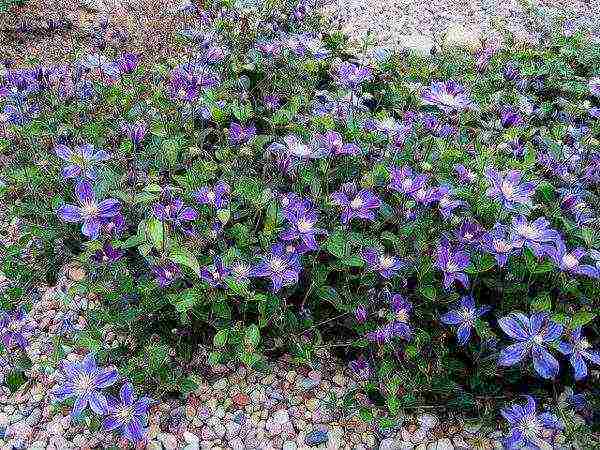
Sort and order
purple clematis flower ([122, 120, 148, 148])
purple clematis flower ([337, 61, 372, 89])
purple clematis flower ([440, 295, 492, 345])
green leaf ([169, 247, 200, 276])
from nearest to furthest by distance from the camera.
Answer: green leaf ([169, 247, 200, 276])
purple clematis flower ([440, 295, 492, 345])
purple clematis flower ([122, 120, 148, 148])
purple clematis flower ([337, 61, 372, 89])

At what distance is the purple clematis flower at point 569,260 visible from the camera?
1694mm

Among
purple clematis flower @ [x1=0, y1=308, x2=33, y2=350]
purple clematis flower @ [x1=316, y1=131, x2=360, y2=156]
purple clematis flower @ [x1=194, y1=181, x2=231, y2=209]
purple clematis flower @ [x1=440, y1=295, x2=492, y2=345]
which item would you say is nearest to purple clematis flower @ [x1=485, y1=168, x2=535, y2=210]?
purple clematis flower @ [x1=440, y1=295, x2=492, y2=345]

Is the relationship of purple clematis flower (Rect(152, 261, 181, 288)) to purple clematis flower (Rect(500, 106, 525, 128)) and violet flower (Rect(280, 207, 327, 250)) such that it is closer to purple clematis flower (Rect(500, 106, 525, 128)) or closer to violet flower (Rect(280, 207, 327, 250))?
violet flower (Rect(280, 207, 327, 250))

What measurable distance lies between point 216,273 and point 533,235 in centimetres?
78

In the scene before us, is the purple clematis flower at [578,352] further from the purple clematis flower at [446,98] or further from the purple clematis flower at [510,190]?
the purple clematis flower at [446,98]

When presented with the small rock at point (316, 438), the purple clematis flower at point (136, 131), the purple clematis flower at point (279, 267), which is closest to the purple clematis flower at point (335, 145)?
the purple clematis flower at point (279, 267)

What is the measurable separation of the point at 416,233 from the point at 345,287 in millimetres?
250

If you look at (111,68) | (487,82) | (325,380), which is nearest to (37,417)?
(325,380)

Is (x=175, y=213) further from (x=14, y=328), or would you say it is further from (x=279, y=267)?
(x=14, y=328)

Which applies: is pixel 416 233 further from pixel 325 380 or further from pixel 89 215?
pixel 89 215

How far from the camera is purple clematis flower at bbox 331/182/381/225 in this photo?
1.85 m

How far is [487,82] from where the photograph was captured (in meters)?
3.03

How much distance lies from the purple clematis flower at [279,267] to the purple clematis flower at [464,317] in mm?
408

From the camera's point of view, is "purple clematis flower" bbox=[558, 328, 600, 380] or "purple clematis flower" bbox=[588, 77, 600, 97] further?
"purple clematis flower" bbox=[588, 77, 600, 97]
